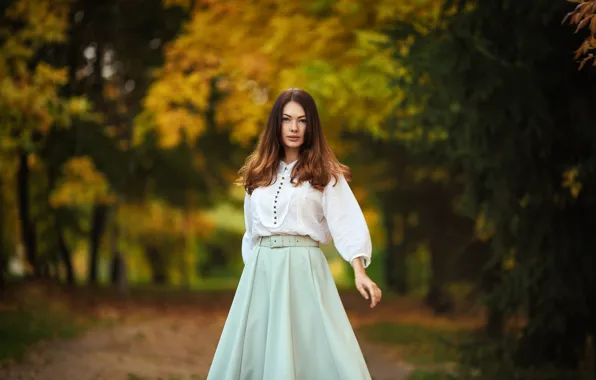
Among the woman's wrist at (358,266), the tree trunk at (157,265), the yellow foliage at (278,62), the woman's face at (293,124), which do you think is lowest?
the tree trunk at (157,265)

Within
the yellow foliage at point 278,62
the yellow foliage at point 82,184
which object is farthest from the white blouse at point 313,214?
the yellow foliage at point 82,184

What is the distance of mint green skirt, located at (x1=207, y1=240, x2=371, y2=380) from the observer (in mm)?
4645

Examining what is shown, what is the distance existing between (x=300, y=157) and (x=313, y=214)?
32cm

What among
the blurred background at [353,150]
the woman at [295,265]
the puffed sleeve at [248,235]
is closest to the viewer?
the woman at [295,265]

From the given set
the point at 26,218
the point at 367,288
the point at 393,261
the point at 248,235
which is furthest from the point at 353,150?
the point at 367,288

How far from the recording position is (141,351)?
11250mm

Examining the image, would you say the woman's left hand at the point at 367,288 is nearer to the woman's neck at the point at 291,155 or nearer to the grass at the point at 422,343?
the woman's neck at the point at 291,155

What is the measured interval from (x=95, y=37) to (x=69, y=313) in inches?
198

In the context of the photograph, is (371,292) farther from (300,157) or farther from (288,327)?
(300,157)

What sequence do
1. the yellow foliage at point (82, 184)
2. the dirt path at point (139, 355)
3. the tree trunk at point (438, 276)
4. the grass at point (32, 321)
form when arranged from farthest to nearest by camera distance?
the tree trunk at point (438, 276), the yellow foliage at point (82, 184), the grass at point (32, 321), the dirt path at point (139, 355)

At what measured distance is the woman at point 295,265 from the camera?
4.68 m

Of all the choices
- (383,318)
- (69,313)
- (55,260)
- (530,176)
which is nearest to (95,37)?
(69,313)

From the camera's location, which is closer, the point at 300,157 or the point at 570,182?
the point at 300,157

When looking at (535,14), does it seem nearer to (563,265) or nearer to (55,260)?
(563,265)
